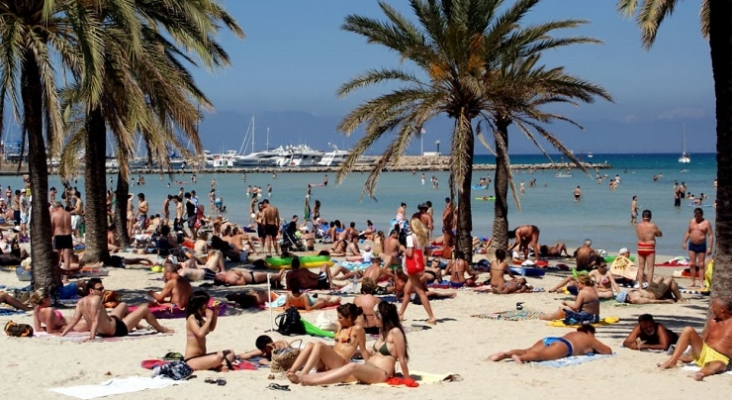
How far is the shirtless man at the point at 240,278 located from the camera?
1546 cm

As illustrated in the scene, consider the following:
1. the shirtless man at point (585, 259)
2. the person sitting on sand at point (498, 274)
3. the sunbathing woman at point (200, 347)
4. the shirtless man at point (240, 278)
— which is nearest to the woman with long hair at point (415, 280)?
the person sitting on sand at point (498, 274)

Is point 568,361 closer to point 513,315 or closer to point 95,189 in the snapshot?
point 513,315

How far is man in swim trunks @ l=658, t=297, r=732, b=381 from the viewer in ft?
28.3

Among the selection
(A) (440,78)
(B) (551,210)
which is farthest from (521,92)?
(B) (551,210)

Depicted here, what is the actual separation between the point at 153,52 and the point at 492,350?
21.9 ft

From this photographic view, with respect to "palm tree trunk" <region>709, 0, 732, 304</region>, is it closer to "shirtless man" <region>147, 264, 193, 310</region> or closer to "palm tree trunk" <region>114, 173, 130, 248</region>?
"shirtless man" <region>147, 264, 193, 310</region>

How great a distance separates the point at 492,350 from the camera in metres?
10.2

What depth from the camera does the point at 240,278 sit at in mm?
15578

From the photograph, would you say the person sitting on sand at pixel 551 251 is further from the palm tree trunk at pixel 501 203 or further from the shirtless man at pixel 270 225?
the shirtless man at pixel 270 225

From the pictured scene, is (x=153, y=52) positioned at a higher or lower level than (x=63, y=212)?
higher

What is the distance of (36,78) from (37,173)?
1.33 metres

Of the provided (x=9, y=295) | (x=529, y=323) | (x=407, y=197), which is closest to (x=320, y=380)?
(x=529, y=323)

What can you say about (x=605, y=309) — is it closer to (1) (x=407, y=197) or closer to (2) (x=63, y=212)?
(2) (x=63, y=212)

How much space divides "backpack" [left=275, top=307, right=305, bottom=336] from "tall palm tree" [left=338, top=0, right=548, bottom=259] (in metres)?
6.21
